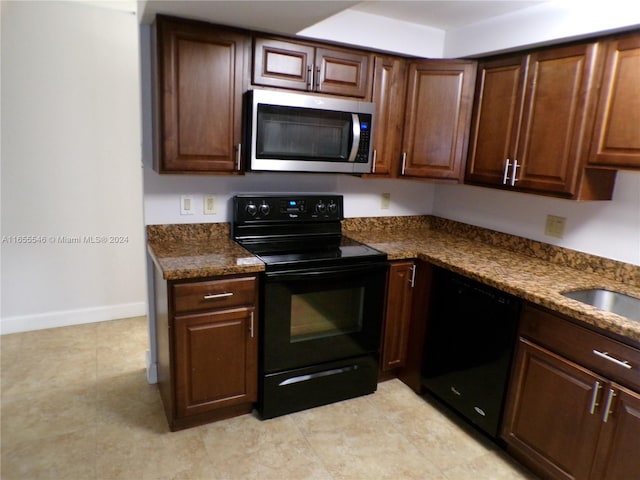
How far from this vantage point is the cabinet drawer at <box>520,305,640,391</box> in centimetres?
160

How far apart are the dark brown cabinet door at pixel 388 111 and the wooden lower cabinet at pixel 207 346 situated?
1121 millimetres

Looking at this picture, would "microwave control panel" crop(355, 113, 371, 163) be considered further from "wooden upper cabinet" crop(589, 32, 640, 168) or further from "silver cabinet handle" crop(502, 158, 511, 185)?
"wooden upper cabinet" crop(589, 32, 640, 168)

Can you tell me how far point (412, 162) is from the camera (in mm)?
2717

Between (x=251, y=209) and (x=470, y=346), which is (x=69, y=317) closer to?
(x=251, y=209)

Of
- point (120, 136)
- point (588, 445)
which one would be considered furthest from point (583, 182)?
point (120, 136)

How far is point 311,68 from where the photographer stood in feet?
7.73

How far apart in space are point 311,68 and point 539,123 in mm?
1201

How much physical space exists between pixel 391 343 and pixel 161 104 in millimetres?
1826

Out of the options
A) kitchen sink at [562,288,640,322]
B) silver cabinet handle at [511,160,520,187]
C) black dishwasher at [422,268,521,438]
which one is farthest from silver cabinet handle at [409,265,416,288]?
kitchen sink at [562,288,640,322]

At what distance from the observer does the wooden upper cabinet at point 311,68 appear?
2.26 metres

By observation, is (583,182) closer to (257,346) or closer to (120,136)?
(257,346)

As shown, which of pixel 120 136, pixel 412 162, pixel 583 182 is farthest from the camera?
pixel 120 136

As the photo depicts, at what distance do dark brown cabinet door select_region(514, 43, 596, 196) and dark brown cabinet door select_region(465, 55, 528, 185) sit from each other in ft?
0.20

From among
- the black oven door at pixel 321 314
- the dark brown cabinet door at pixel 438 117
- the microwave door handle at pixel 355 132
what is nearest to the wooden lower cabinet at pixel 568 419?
the black oven door at pixel 321 314
